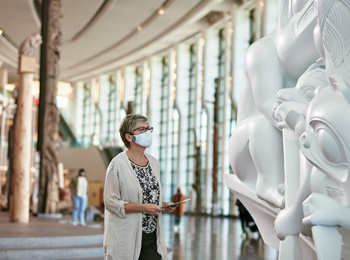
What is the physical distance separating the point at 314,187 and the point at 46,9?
680 inches

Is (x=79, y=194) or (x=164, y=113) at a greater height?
Result: (x=164, y=113)

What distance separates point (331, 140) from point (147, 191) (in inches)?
65.6

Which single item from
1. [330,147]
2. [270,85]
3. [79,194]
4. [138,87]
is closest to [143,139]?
[270,85]

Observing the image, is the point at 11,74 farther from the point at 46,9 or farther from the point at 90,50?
the point at 46,9

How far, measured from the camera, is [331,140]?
360 centimetres

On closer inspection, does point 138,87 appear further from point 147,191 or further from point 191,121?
point 147,191

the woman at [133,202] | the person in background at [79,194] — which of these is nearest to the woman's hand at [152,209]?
the woman at [133,202]

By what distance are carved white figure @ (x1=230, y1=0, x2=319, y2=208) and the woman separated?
0.84m

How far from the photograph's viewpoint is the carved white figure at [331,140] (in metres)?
3.59

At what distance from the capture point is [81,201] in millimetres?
16094

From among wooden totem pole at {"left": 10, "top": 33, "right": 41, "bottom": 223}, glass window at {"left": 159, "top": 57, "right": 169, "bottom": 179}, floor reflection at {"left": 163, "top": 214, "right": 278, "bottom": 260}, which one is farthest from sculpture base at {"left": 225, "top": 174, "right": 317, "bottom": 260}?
glass window at {"left": 159, "top": 57, "right": 169, "bottom": 179}

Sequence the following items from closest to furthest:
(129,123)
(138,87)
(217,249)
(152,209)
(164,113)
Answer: (152,209), (129,123), (217,249), (164,113), (138,87)

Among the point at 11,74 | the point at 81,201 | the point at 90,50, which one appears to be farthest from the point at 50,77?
the point at 11,74

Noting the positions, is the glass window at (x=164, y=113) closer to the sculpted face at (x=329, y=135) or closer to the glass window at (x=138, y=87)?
the glass window at (x=138, y=87)
